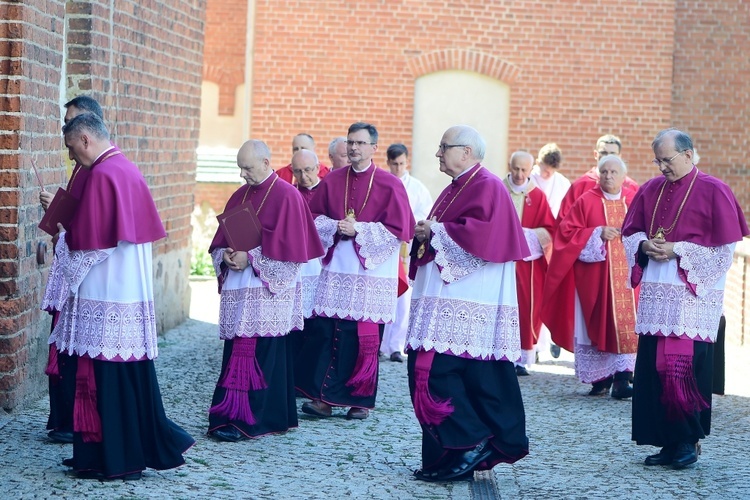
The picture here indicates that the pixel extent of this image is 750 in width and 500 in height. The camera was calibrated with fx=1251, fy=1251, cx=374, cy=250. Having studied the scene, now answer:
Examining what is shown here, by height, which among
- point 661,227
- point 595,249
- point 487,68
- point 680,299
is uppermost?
point 487,68

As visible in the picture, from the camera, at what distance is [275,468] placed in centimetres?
734

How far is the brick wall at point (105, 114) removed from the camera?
324 inches

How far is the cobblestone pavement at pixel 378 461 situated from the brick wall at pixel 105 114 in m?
0.69

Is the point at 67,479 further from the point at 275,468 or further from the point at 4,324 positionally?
the point at 4,324

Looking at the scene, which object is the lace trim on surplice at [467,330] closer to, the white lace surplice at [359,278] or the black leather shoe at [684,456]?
the black leather shoe at [684,456]

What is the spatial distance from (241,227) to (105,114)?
2.88 metres

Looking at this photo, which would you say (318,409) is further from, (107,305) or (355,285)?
(107,305)

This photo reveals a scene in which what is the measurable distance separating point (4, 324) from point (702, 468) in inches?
181

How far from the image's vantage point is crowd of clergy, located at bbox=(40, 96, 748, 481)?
6641 millimetres

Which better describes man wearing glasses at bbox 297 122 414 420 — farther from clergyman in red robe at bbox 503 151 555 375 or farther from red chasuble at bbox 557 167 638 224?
clergyman in red robe at bbox 503 151 555 375

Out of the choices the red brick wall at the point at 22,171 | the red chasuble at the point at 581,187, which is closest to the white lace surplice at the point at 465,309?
the red brick wall at the point at 22,171

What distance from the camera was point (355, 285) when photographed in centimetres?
920

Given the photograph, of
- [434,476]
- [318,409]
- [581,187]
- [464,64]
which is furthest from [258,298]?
[464,64]

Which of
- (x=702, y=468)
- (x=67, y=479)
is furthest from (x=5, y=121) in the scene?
(x=702, y=468)
